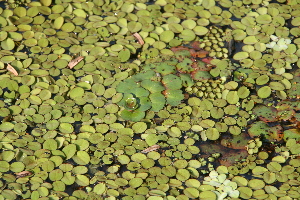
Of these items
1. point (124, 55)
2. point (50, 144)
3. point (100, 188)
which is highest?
point (124, 55)

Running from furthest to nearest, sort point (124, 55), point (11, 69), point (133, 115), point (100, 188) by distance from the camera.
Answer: point (124, 55) < point (11, 69) < point (133, 115) < point (100, 188)

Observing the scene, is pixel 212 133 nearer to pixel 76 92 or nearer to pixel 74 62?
pixel 76 92

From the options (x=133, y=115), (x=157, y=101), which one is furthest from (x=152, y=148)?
(x=157, y=101)

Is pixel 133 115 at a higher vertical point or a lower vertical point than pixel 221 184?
higher

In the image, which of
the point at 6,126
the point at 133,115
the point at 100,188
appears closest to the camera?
the point at 100,188

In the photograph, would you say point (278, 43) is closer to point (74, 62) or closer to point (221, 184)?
point (221, 184)

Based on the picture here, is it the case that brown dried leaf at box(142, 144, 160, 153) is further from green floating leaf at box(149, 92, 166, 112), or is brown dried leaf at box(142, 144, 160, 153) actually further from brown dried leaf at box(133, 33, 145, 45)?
brown dried leaf at box(133, 33, 145, 45)

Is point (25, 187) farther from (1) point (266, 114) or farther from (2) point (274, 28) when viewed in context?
(2) point (274, 28)

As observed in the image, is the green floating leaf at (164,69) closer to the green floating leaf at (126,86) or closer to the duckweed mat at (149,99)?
the duckweed mat at (149,99)

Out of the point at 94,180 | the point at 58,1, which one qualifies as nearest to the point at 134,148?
the point at 94,180

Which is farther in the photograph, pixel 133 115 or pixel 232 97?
pixel 232 97
